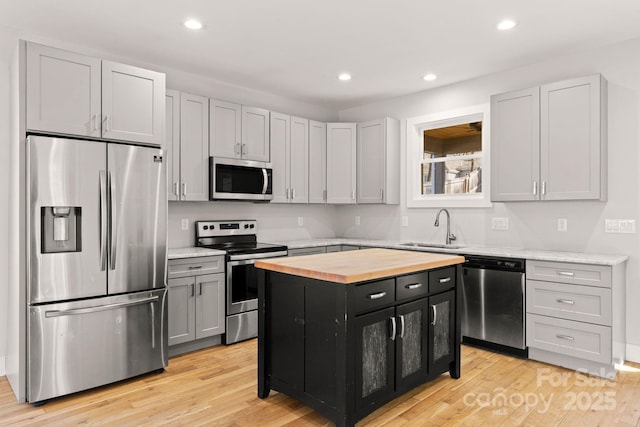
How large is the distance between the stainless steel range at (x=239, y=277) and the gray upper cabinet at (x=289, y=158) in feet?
2.38

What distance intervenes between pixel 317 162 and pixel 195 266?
214 centimetres

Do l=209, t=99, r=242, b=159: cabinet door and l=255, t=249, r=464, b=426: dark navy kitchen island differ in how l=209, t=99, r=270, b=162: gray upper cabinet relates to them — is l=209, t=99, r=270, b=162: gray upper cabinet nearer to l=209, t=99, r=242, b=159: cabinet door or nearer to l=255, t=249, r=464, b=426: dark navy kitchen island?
l=209, t=99, r=242, b=159: cabinet door

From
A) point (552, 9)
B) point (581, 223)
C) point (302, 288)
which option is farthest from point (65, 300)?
point (581, 223)

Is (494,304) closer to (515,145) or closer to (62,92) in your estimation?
(515,145)

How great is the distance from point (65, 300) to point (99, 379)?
605 mm

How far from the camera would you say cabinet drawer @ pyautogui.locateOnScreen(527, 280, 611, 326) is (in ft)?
10.3

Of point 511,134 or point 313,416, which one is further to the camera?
point 511,134

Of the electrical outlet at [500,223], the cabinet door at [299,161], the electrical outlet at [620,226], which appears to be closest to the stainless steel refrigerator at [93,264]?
the cabinet door at [299,161]

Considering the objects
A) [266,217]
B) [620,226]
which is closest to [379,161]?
[266,217]

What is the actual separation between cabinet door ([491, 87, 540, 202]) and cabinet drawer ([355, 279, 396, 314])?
198cm

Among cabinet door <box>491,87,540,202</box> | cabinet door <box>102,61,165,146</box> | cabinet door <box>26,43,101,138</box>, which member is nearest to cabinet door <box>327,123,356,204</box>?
cabinet door <box>491,87,540,202</box>

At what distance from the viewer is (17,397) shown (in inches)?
108

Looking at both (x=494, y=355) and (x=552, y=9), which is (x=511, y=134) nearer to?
(x=552, y=9)

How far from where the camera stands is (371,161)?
5.13m
